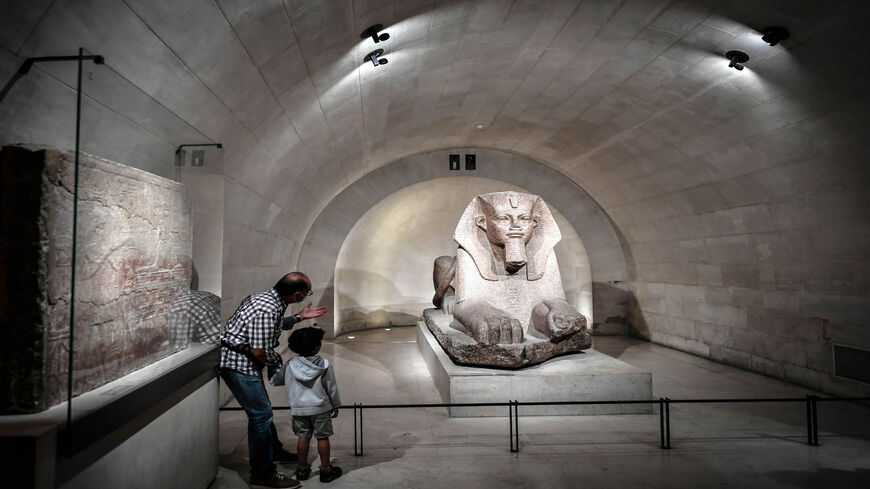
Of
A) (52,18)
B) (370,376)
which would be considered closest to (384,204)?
(370,376)

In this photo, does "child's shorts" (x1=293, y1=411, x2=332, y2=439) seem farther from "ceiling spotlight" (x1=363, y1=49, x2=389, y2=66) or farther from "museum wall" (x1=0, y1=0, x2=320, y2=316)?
"ceiling spotlight" (x1=363, y1=49, x2=389, y2=66)

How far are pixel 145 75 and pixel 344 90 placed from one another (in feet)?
9.69

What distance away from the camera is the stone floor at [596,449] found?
12.0ft

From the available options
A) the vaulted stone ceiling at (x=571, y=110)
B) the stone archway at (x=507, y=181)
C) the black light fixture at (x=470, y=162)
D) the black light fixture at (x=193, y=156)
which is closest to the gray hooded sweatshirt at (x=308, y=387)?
the black light fixture at (x=193, y=156)

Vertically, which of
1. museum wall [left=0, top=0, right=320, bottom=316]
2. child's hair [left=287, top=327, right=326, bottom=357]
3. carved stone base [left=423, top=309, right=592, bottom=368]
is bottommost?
carved stone base [left=423, top=309, right=592, bottom=368]

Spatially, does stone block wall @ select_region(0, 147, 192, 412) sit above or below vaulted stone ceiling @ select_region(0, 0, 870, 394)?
below

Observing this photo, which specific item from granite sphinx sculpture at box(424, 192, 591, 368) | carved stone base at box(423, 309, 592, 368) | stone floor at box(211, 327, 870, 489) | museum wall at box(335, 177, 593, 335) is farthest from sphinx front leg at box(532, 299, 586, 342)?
museum wall at box(335, 177, 593, 335)

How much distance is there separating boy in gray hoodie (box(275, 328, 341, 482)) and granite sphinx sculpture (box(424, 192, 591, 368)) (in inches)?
83.2

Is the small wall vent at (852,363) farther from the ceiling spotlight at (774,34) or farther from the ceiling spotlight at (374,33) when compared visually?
the ceiling spotlight at (374,33)

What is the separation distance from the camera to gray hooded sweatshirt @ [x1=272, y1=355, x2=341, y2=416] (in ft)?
11.3

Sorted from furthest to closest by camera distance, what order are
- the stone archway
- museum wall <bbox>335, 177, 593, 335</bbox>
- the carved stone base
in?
museum wall <bbox>335, 177, 593, 335</bbox>
the stone archway
the carved stone base

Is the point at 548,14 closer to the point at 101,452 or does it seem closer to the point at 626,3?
the point at 626,3

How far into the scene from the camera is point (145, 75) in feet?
10.2

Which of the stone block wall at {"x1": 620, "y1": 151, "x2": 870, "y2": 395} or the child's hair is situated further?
the stone block wall at {"x1": 620, "y1": 151, "x2": 870, "y2": 395}
